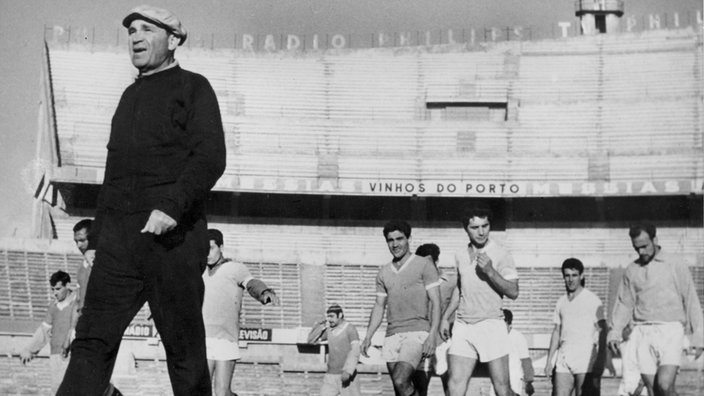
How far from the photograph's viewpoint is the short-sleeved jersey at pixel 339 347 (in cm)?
1305

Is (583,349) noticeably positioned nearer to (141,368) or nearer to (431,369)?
(431,369)

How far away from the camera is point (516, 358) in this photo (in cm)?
1278

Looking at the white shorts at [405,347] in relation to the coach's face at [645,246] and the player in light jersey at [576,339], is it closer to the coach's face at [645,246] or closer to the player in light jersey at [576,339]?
the coach's face at [645,246]

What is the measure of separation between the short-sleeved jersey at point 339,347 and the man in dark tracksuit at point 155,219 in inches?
330

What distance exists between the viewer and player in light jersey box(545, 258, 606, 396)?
12180 mm

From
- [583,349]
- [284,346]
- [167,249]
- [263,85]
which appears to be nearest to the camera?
[167,249]

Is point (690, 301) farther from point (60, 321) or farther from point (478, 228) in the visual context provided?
point (60, 321)

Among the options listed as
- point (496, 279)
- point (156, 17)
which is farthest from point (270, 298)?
point (496, 279)

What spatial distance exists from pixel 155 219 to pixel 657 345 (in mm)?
7333

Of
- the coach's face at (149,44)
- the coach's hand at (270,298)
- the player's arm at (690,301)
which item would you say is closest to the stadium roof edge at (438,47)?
the player's arm at (690,301)

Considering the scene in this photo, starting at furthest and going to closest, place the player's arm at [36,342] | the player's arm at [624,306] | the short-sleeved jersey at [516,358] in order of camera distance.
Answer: the short-sleeved jersey at [516,358] → the player's arm at [36,342] → the player's arm at [624,306]

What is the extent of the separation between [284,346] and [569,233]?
673 inches

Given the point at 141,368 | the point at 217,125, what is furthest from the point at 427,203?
the point at 217,125

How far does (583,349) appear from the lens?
40.0 ft
